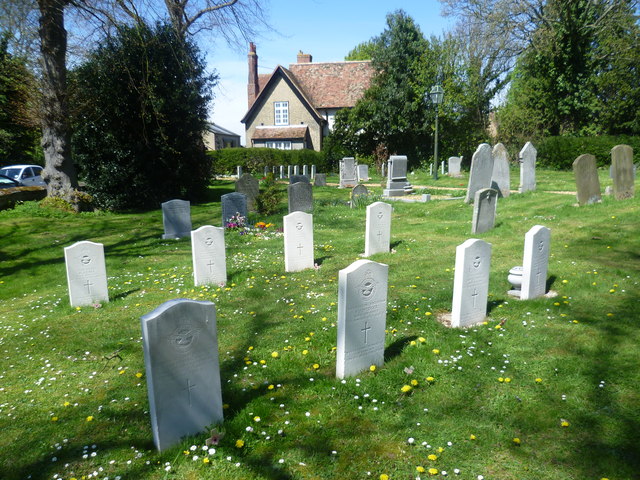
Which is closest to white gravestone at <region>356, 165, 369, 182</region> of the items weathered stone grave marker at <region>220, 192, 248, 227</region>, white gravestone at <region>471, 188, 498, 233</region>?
weathered stone grave marker at <region>220, 192, 248, 227</region>

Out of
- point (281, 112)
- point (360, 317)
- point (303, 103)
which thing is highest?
point (303, 103)

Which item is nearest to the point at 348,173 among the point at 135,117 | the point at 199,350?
the point at 135,117

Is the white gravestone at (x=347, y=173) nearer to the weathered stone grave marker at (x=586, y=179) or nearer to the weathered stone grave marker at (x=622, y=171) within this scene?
the weathered stone grave marker at (x=586, y=179)

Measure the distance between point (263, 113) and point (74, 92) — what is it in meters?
28.0

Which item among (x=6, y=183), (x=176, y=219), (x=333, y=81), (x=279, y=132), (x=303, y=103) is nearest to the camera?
(x=176, y=219)

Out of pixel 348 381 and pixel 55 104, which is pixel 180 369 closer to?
pixel 348 381

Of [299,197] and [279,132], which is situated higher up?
[279,132]

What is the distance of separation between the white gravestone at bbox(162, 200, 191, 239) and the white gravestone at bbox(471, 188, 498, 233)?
8073 mm

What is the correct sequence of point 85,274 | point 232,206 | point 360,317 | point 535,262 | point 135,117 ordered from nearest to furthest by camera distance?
point 360,317, point 535,262, point 85,274, point 232,206, point 135,117

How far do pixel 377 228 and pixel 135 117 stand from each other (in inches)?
542

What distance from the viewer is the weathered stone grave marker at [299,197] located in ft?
49.3

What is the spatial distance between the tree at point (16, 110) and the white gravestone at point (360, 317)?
1700cm

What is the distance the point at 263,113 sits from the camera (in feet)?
146

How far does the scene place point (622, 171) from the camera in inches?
488
